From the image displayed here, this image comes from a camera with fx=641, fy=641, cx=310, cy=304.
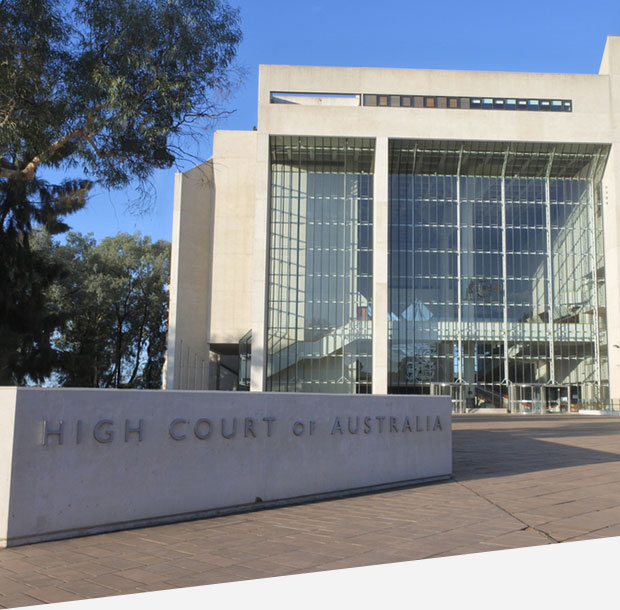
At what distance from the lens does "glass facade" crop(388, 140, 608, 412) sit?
42062 millimetres

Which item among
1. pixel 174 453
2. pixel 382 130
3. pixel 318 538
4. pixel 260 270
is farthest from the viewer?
pixel 382 130

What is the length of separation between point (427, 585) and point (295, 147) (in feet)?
134

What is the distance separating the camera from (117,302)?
4556cm

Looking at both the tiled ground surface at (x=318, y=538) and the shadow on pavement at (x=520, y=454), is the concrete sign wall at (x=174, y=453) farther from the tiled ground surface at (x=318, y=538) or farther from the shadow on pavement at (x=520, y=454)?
the shadow on pavement at (x=520, y=454)

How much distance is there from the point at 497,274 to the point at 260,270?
51.7 feet

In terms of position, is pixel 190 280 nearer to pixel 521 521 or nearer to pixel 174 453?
pixel 174 453

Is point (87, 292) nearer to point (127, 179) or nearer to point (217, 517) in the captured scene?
point (127, 179)

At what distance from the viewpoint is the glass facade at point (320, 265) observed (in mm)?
41500

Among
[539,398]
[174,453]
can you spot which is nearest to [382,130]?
[539,398]

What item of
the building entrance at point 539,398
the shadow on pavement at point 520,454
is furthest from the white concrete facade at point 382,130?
the shadow on pavement at point 520,454

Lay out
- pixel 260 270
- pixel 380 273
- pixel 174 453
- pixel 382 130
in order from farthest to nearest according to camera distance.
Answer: pixel 382 130
pixel 260 270
pixel 380 273
pixel 174 453

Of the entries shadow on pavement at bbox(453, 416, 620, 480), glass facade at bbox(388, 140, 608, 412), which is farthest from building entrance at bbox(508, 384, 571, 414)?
shadow on pavement at bbox(453, 416, 620, 480)

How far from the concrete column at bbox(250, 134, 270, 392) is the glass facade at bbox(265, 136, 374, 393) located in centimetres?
96

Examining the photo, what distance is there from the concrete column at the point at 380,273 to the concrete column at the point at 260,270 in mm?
6976
